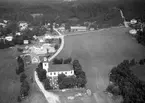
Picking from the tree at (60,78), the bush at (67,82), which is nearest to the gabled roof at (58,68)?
the tree at (60,78)

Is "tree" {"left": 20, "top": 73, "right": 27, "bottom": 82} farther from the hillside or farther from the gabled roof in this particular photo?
the hillside

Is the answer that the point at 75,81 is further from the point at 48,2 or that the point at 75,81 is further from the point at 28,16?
the point at 48,2

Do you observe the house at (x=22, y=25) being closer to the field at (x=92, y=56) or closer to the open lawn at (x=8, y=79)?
the field at (x=92, y=56)

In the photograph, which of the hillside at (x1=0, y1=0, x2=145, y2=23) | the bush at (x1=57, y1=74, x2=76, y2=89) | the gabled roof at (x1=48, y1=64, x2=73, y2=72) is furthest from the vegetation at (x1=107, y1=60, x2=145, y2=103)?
the hillside at (x1=0, y1=0, x2=145, y2=23)

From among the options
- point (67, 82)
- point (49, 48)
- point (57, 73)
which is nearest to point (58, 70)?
point (57, 73)

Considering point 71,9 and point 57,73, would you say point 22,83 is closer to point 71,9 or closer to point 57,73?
point 57,73
